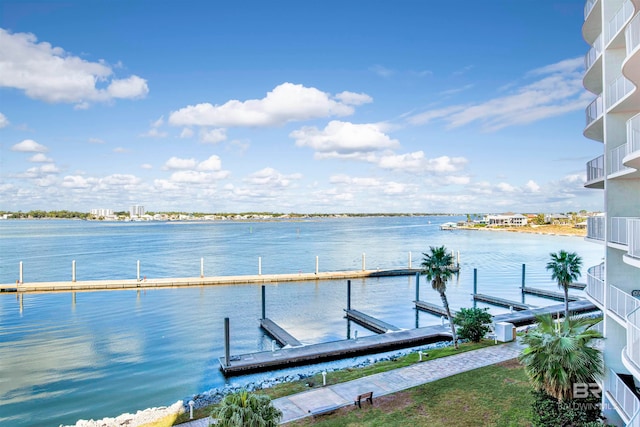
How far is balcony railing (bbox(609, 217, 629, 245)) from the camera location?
1286 centimetres

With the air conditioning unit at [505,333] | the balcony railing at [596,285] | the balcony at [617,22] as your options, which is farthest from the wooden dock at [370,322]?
the balcony at [617,22]

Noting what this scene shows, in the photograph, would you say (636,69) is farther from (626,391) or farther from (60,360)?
(60,360)

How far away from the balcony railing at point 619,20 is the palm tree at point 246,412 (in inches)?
577

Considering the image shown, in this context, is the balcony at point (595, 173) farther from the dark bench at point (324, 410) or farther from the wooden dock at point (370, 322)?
the wooden dock at point (370, 322)

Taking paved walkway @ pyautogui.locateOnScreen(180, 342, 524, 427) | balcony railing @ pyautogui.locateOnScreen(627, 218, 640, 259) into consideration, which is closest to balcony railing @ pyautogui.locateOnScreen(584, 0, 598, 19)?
balcony railing @ pyautogui.locateOnScreen(627, 218, 640, 259)

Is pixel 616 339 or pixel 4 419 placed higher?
pixel 616 339

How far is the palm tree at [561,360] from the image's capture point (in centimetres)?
1151

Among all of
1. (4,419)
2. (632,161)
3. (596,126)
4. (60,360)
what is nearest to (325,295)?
(60,360)

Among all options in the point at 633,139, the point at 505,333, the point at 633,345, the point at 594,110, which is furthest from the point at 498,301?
the point at 633,345

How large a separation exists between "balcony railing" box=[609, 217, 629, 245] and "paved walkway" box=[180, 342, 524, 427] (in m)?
8.51

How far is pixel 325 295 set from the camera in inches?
A: 1864

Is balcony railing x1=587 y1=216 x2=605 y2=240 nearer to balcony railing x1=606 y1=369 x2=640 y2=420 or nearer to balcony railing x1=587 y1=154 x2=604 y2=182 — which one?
balcony railing x1=587 y1=154 x2=604 y2=182

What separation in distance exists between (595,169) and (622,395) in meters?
8.75

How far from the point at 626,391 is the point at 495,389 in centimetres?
553
